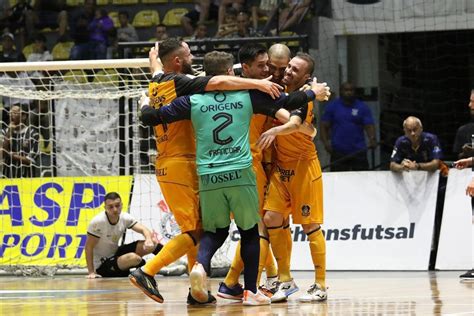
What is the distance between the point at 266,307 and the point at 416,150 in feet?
23.3

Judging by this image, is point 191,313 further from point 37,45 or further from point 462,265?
point 37,45

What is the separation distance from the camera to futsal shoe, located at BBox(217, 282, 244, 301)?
950cm

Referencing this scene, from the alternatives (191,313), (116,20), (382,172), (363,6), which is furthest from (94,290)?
(116,20)

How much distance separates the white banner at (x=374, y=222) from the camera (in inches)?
596

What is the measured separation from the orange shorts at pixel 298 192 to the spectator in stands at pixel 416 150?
5779mm

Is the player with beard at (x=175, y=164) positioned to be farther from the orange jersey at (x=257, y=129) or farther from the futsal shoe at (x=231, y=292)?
the orange jersey at (x=257, y=129)

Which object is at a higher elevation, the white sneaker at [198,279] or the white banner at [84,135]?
the white banner at [84,135]

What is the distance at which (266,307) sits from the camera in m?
8.82

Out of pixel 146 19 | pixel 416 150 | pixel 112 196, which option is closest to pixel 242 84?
pixel 112 196

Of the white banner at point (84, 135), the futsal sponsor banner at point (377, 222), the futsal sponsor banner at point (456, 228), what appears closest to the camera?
the futsal sponsor banner at point (456, 228)

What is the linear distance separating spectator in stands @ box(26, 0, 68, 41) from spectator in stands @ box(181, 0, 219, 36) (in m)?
2.92

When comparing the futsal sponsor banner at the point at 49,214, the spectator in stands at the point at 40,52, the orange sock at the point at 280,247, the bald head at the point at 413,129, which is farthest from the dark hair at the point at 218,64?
the spectator in stands at the point at 40,52

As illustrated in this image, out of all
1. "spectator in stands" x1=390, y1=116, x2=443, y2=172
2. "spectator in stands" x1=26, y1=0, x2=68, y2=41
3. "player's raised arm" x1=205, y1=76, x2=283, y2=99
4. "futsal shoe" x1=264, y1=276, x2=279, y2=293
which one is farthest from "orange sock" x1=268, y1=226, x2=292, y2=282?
"spectator in stands" x1=26, y1=0, x2=68, y2=41

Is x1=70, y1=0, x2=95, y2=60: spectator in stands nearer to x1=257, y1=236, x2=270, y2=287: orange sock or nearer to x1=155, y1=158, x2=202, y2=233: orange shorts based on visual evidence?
x1=257, y1=236, x2=270, y2=287: orange sock
